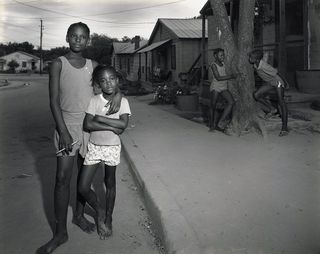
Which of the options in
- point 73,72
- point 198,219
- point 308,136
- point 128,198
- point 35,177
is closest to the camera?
point 73,72

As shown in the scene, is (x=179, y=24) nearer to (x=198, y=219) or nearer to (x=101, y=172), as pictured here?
(x=101, y=172)

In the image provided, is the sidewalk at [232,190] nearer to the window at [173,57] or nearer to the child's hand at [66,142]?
the child's hand at [66,142]

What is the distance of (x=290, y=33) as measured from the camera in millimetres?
14414

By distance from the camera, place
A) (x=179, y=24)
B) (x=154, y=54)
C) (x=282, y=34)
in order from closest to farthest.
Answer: (x=282, y=34) → (x=179, y=24) → (x=154, y=54)

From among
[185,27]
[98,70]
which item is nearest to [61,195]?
[98,70]

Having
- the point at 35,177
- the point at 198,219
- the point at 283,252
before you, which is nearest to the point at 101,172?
the point at 35,177

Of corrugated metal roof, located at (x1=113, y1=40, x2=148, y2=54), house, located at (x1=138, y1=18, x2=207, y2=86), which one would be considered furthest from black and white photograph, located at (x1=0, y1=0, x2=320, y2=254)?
corrugated metal roof, located at (x1=113, y1=40, x2=148, y2=54)

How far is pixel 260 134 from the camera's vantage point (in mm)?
8336

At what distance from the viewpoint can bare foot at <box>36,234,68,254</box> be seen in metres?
3.59

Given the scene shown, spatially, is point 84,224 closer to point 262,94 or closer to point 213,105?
point 213,105

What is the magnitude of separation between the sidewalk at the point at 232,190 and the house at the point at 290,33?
11.4 feet

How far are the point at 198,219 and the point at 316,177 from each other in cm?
202

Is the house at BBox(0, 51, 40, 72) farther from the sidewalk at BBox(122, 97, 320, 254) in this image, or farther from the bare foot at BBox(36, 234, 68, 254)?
the bare foot at BBox(36, 234, 68, 254)

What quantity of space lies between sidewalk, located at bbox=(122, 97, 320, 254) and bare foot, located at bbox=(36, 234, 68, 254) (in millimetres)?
879
